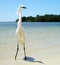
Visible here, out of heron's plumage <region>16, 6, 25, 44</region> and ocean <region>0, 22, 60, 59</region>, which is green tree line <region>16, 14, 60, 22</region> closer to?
ocean <region>0, 22, 60, 59</region>

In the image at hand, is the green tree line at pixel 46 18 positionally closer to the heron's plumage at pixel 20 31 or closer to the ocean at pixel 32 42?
the ocean at pixel 32 42

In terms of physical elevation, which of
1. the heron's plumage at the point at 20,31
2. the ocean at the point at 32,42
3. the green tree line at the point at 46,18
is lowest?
the green tree line at the point at 46,18

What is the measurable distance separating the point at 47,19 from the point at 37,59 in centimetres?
8664

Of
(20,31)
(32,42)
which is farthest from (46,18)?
(20,31)

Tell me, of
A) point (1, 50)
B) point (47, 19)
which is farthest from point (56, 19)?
point (1, 50)

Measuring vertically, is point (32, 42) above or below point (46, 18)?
above

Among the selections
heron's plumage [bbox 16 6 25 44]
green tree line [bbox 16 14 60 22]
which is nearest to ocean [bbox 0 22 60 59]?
heron's plumage [bbox 16 6 25 44]

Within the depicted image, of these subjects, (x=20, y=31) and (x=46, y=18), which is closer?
(x=20, y=31)

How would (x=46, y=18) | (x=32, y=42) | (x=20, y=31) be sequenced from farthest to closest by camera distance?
(x=46, y=18), (x=32, y=42), (x=20, y=31)

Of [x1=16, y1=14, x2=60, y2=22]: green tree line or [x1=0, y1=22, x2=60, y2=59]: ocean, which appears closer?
[x1=0, y1=22, x2=60, y2=59]: ocean

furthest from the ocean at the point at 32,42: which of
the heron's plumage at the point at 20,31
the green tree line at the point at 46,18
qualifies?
the green tree line at the point at 46,18

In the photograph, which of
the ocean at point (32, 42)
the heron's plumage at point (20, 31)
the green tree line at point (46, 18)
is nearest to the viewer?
the heron's plumage at point (20, 31)

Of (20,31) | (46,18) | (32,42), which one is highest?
→ (20,31)

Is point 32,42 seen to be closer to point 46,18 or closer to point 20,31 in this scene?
→ point 20,31
